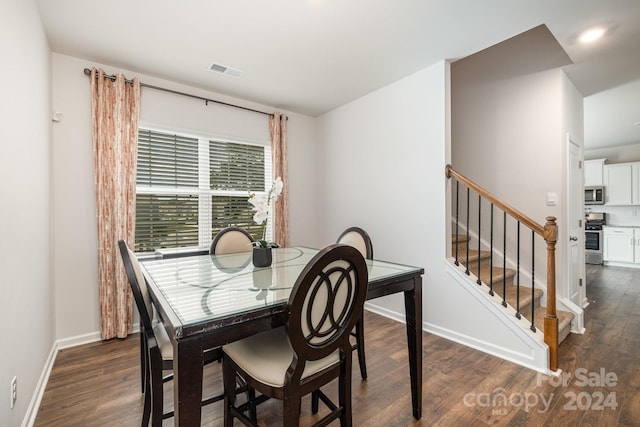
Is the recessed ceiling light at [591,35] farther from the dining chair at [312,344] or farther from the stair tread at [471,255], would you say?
the dining chair at [312,344]

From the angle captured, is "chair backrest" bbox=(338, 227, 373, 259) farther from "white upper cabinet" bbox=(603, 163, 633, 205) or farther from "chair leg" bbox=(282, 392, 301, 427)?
"white upper cabinet" bbox=(603, 163, 633, 205)

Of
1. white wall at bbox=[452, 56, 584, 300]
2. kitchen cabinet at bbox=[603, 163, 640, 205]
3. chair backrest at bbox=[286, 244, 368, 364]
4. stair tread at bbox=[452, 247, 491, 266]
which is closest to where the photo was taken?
chair backrest at bbox=[286, 244, 368, 364]

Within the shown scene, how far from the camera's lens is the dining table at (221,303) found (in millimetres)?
996

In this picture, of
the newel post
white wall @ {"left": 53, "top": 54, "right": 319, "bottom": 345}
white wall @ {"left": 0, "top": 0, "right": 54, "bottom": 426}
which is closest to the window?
white wall @ {"left": 53, "top": 54, "right": 319, "bottom": 345}

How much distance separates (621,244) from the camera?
20.3ft

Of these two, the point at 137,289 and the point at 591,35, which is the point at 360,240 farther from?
the point at 591,35

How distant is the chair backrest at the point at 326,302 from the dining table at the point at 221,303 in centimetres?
9

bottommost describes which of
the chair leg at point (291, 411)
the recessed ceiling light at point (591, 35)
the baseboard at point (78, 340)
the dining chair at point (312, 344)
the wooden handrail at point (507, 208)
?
the baseboard at point (78, 340)

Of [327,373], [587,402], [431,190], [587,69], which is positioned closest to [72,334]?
[327,373]

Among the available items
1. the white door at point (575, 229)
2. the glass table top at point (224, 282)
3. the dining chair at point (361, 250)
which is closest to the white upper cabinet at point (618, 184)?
the white door at point (575, 229)

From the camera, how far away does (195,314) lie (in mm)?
1094

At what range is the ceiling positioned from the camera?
2.05m

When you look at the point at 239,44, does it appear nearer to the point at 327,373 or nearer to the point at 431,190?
the point at 431,190

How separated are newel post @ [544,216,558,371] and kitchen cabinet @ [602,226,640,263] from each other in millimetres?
6035
